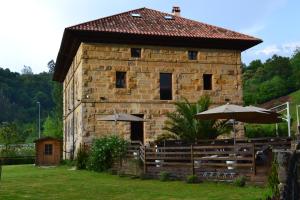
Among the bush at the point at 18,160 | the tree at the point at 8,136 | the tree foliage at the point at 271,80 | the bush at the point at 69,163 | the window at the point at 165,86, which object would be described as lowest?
the bush at the point at 18,160

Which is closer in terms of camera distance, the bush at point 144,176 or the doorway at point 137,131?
the bush at point 144,176

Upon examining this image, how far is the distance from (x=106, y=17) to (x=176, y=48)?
461cm

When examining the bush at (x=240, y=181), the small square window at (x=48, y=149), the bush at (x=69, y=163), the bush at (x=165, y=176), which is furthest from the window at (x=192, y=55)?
the bush at (x=240, y=181)

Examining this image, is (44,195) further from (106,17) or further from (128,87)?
(106,17)

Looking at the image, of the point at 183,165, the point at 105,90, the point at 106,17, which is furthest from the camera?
the point at 106,17

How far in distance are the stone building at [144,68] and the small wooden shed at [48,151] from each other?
3.09 m

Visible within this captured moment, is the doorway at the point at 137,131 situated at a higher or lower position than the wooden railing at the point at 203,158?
higher

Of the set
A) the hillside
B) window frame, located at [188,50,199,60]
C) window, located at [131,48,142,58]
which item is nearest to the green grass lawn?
window, located at [131,48,142,58]

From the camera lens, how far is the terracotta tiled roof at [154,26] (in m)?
24.7

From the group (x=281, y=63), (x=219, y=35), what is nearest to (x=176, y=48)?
(x=219, y=35)

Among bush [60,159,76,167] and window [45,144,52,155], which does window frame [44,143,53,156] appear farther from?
bush [60,159,76,167]

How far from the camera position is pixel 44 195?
1164 centimetres

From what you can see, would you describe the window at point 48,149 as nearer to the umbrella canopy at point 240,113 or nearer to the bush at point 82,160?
the bush at point 82,160

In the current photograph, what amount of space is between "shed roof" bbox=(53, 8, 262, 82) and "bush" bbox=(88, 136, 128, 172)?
718cm
